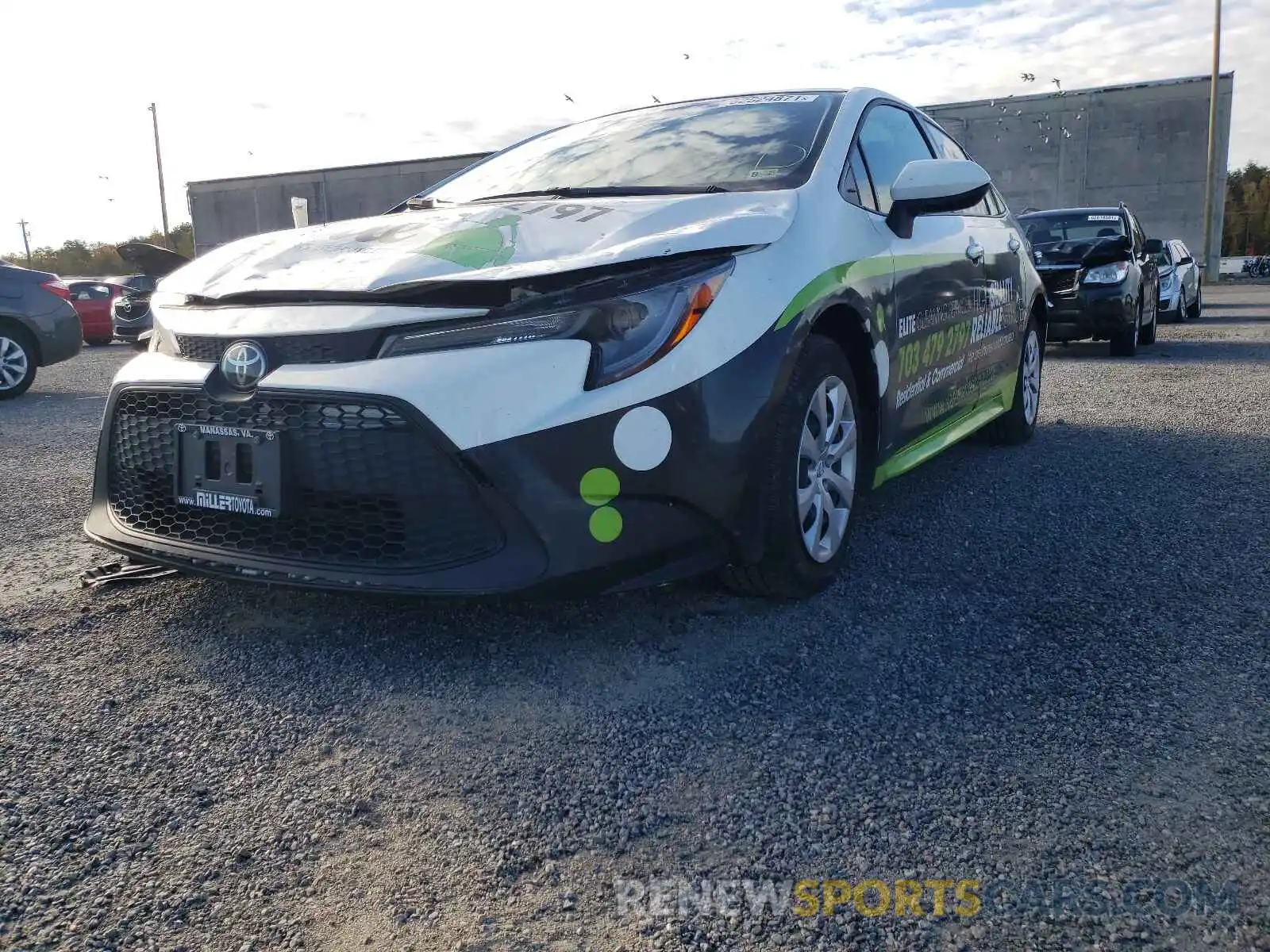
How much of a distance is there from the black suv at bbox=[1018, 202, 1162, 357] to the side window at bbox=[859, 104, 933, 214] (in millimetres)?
5355

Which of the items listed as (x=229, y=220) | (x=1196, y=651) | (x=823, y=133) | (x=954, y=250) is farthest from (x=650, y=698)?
(x=229, y=220)

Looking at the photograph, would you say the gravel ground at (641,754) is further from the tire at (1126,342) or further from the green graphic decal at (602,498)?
the tire at (1126,342)

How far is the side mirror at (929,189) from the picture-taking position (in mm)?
3553

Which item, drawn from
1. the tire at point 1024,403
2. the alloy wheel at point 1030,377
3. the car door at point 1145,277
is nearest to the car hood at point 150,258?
the tire at point 1024,403

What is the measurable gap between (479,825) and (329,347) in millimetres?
1194

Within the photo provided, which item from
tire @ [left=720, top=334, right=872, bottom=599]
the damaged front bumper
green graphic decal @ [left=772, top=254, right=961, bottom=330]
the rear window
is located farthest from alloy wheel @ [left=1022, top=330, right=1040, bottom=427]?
the rear window

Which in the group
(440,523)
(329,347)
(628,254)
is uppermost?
(628,254)

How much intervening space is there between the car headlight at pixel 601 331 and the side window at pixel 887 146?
1.46 meters

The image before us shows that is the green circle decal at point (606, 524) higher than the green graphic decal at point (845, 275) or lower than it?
lower

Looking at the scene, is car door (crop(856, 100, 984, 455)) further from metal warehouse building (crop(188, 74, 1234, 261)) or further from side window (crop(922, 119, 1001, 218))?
metal warehouse building (crop(188, 74, 1234, 261))

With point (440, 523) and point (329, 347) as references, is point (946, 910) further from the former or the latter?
point (329, 347)

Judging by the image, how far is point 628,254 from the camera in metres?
2.54

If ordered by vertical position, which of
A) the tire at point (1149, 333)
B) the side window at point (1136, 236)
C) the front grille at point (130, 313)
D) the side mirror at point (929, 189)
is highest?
the side mirror at point (929, 189)

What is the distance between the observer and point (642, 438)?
2.52 m
